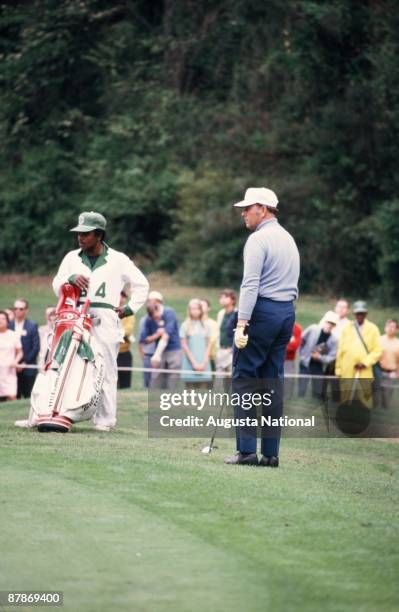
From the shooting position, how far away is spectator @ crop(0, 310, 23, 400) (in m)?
20.9

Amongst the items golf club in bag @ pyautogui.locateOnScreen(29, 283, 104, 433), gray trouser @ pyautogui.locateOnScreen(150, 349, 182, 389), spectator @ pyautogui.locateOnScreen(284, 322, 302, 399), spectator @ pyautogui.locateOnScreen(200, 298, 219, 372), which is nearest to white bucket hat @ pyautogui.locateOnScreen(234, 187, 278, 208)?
golf club in bag @ pyautogui.locateOnScreen(29, 283, 104, 433)

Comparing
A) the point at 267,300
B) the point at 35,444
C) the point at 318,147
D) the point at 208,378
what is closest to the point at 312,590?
the point at 267,300

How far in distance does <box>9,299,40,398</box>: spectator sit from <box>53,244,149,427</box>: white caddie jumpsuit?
8.77 meters

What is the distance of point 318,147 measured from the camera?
46875mm

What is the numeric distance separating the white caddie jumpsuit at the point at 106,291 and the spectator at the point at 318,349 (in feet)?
24.8

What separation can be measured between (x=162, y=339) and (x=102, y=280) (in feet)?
28.4

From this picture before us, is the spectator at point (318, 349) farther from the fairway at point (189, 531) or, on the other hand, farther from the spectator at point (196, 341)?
the fairway at point (189, 531)

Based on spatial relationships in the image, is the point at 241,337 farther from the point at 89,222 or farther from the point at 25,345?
the point at 25,345

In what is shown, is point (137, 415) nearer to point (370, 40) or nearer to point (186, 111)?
point (370, 40)

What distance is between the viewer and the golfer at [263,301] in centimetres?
1059

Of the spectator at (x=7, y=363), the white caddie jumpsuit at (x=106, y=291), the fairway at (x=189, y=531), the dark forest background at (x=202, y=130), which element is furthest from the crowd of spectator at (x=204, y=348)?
the dark forest background at (x=202, y=130)

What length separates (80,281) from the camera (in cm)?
1260

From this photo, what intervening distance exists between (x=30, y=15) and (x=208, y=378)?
4022 centimetres

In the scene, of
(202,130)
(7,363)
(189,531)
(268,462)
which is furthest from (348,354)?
(202,130)
